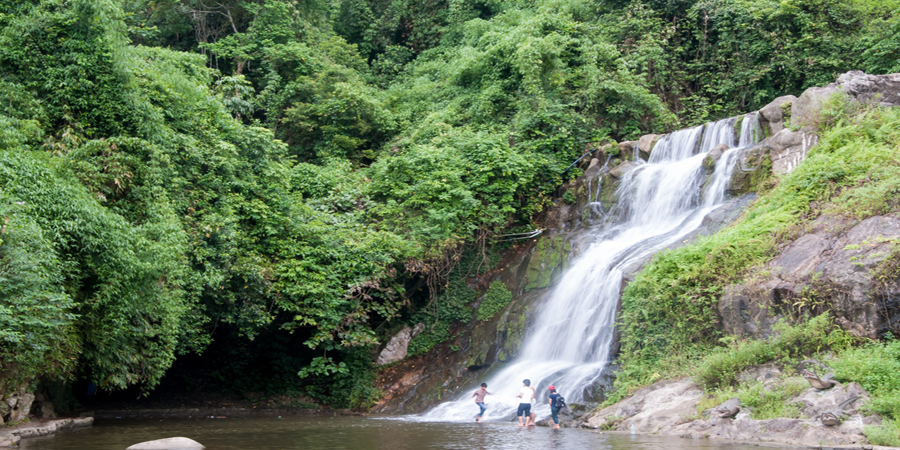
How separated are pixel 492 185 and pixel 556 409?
8.22 metres

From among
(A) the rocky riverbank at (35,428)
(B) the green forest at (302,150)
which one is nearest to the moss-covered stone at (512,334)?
(B) the green forest at (302,150)

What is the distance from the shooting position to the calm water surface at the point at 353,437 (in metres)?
9.48

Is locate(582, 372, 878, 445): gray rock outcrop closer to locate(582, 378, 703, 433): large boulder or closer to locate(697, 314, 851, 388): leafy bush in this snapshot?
locate(582, 378, 703, 433): large boulder

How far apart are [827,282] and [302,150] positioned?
1931cm

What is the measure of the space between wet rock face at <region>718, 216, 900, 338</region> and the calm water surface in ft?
10.2

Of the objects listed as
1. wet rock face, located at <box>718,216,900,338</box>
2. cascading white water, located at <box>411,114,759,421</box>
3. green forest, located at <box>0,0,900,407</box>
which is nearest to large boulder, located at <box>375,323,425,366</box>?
green forest, located at <box>0,0,900,407</box>

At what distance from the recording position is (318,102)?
2519 centimetres

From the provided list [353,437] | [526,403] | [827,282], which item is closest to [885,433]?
[827,282]

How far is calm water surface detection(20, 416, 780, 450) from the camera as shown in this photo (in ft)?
31.1

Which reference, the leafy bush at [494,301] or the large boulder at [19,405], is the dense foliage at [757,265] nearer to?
the leafy bush at [494,301]

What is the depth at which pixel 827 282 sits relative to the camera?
10.9 meters

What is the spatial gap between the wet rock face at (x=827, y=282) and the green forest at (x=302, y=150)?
8.47ft

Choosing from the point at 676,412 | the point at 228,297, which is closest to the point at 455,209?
the point at 228,297

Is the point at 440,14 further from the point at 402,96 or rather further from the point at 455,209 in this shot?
the point at 455,209
